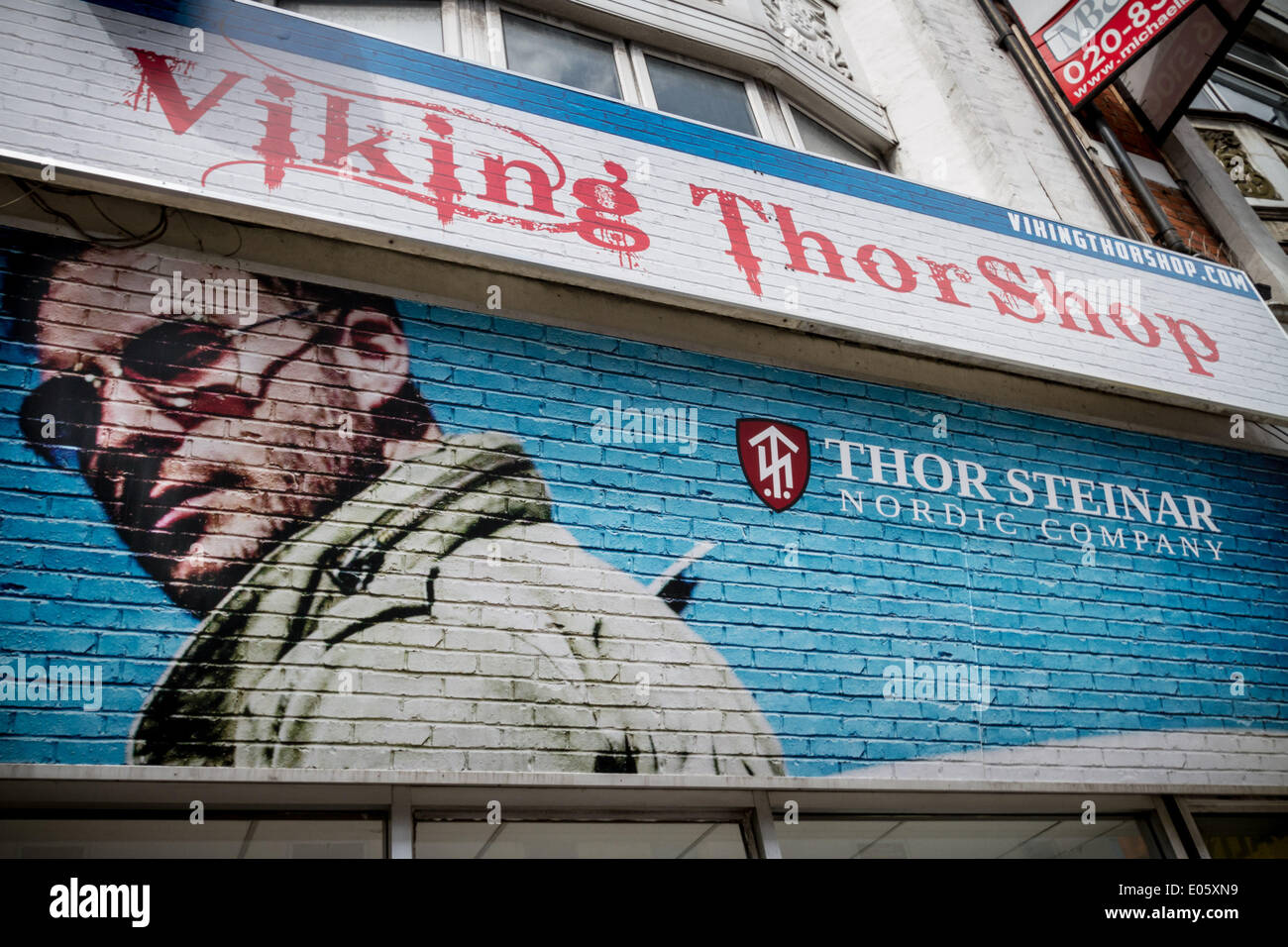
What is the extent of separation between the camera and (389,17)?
6.76 metres

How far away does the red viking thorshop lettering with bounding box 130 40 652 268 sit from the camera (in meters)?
4.50

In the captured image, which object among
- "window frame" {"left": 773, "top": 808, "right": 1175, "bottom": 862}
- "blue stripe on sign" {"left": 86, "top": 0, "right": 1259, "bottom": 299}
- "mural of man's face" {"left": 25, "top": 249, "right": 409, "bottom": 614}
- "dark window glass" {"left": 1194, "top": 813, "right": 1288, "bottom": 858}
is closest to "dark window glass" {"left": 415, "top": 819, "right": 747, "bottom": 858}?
"window frame" {"left": 773, "top": 808, "right": 1175, "bottom": 862}

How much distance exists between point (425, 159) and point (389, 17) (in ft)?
8.16

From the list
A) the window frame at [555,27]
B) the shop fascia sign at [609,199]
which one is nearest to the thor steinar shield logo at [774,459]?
the shop fascia sign at [609,199]

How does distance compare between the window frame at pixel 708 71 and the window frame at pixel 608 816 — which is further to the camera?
the window frame at pixel 708 71

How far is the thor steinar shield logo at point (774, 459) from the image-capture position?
17.4 ft

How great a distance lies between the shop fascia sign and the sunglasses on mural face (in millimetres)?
579

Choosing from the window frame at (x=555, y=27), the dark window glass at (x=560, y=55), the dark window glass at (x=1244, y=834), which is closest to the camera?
the dark window glass at (x=1244, y=834)

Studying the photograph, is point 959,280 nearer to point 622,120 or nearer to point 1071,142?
point 622,120

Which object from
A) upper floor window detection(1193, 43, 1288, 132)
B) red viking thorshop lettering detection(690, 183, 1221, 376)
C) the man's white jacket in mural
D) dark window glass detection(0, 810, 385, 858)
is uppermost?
upper floor window detection(1193, 43, 1288, 132)

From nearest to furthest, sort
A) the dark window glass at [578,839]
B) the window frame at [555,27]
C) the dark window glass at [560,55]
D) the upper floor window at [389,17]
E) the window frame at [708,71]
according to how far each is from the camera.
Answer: the dark window glass at [578,839]
the upper floor window at [389,17]
the window frame at [555,27]
the dark window glass at [560,55]
the window frame at [708,71]

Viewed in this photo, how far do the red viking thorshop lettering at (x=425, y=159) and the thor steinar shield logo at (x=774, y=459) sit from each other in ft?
3.60

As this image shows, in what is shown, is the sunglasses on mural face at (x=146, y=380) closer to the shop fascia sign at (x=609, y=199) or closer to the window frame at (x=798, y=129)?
the shop fascia sign at (x=609, y=199)

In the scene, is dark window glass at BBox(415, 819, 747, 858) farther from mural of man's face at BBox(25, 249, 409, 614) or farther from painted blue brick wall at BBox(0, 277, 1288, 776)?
mural of man's face at BBox(25, 249, 409, 614)
